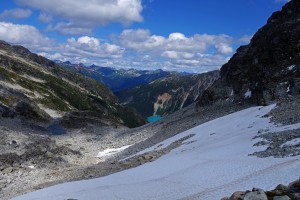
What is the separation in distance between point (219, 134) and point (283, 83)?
56.3 ft

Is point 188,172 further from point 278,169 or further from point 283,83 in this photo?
point 283,83

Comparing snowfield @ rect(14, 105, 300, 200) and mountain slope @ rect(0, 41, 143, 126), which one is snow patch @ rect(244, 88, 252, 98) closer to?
snowfield @ rect(14, 105, 300, 200)

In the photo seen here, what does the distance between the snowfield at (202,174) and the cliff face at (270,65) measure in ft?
39.8

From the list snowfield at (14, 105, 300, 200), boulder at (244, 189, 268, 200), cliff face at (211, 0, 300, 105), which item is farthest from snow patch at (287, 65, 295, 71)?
boulder at (244, 189, 268, 200)

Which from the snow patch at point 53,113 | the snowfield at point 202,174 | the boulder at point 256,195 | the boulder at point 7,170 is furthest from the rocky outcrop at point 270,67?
the snow patch at point 53,113

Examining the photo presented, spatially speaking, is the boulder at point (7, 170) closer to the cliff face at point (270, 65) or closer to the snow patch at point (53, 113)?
the cliff face at point (270, 65)

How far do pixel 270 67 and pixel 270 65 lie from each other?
1.02m

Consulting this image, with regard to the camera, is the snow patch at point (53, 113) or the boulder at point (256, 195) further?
the snow patch at point (53, 113)

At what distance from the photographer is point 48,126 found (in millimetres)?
106125

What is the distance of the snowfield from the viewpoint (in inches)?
880

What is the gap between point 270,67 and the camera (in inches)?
2702

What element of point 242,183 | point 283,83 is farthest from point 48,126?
point 242,183

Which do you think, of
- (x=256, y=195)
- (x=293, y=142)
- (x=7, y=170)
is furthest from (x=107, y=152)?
(x=256, y=195)

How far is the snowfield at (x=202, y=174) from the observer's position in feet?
73.4
